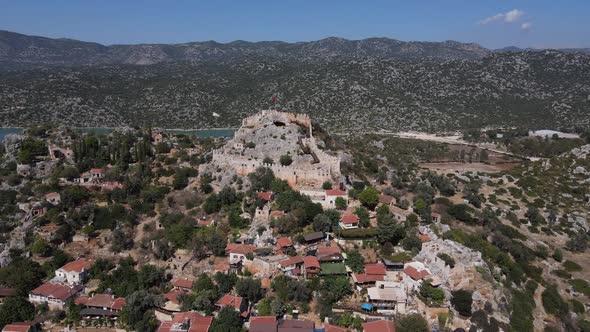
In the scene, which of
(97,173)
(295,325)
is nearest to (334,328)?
(295,325)

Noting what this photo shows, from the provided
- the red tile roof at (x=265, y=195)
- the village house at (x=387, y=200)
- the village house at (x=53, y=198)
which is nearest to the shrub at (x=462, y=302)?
the village house at (x=387, y=200)

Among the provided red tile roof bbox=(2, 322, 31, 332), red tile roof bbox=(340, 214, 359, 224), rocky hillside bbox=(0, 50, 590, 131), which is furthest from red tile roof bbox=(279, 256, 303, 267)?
rocky hillside bbox=(0, 50, 590, 131)

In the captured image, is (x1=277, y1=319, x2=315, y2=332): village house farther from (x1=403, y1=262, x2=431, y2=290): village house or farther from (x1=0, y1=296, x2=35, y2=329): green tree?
(x1=0, y1=296, x2=35, y2=329): green tree

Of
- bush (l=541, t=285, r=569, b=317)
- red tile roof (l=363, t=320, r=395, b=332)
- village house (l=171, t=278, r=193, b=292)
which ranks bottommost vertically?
bush (l=541, t=285, r=569, b=317)

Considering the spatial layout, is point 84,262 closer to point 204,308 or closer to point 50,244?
point 50,244

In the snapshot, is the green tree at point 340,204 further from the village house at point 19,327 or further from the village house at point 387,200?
the village house at point 19,327

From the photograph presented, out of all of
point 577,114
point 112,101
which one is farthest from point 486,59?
point 112,101
